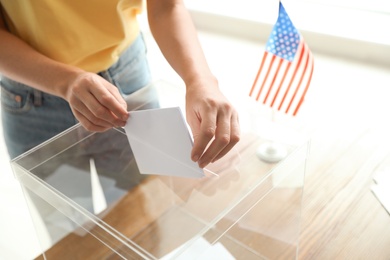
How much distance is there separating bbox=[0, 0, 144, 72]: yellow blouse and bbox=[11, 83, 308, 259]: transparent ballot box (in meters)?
0.18

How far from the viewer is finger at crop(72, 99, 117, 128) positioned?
877mm

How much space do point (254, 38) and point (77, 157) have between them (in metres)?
1.75

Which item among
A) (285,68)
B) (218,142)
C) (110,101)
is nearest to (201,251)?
(218,142)

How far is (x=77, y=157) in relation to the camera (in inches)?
39.8

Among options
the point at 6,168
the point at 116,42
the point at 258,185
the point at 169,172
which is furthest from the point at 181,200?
the point at 6,168

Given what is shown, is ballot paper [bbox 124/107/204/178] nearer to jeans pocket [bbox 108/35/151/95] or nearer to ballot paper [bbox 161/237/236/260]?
ballot paper [bbox 161/237/236/260]

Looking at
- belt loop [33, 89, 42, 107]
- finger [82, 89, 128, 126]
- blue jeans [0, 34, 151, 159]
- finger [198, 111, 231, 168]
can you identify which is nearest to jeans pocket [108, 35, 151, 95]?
blue jeans [0, 34, 151, 159]

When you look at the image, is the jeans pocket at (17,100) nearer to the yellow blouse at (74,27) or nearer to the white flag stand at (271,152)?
the yellow blouse at (74,27)

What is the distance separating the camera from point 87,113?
88 cm

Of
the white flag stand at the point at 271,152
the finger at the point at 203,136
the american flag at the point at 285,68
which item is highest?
the finger at the point at 203,136

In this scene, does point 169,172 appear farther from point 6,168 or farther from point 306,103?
point 6,168

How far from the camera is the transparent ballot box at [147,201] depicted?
83cm

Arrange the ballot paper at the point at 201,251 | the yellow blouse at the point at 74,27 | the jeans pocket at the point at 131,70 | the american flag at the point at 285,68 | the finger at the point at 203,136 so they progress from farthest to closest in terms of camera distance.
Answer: the american flag at the point at 285,68, the jeans pocket at the point at 131,70, the yellow blouse at the point at 74,27, the finger at the point at 203,136, the ballot paper at the point at 201,251

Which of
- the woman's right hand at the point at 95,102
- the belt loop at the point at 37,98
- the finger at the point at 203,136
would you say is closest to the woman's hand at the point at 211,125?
the finger at the point at 203,136
